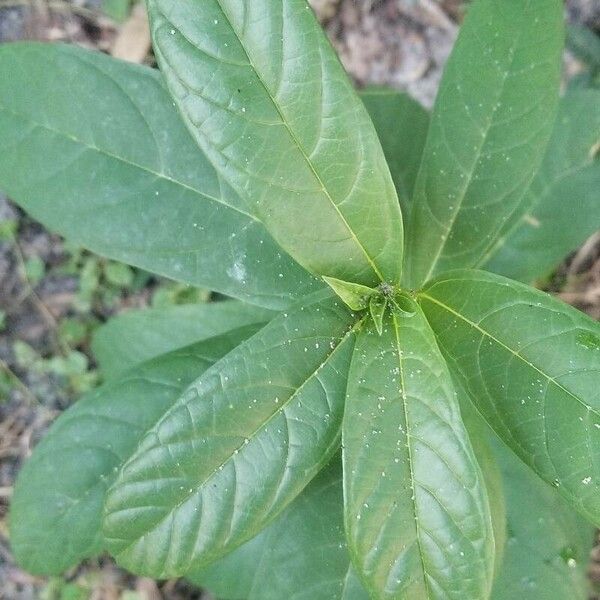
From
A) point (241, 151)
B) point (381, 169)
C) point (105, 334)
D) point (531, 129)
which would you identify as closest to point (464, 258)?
point (531, 129)

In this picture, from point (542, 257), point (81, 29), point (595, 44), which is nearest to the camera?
point (542, 257)

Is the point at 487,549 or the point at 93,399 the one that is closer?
the point at 487,549

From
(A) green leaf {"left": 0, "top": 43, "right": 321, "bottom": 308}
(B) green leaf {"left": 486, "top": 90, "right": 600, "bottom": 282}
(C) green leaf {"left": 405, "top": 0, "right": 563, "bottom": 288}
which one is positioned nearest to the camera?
(C) green leaf {"left": 405, "top": 0, "right": 563, "bottom": 288}

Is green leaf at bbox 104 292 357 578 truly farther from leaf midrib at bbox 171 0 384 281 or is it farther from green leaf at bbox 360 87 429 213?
green leaf at bbox 360 87 429 213

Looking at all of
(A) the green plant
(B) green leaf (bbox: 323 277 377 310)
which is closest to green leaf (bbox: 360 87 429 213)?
(A) the green plant

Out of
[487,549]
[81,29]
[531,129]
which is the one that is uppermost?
[81,29]

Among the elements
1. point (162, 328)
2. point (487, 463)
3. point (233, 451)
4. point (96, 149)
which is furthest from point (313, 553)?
point (96, 149)

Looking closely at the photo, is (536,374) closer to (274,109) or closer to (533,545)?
(274,109)

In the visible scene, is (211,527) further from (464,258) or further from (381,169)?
(464,258)

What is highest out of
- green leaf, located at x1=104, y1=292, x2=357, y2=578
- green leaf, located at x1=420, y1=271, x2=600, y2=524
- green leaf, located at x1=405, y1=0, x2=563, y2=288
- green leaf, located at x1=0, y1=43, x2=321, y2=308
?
green leaf, located at x1=405, y1=0, x2=563, y2=288
